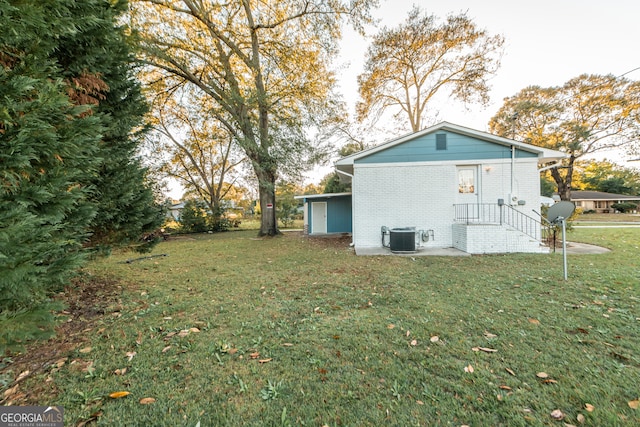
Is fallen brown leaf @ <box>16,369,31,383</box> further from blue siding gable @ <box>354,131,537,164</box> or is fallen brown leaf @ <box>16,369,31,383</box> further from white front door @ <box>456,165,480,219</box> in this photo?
white front door @ <box>456,165,480,219</box>

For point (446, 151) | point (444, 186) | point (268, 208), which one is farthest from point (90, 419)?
point (268, 208)

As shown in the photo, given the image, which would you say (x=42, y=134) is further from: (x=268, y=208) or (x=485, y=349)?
(x=268, y=208)

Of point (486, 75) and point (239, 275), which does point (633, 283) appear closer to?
point (239, 275)

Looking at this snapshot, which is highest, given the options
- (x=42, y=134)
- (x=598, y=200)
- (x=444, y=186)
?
(x=598, y=200)

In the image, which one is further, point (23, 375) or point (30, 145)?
point (23, 375)

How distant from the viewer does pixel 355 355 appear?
8.08 feet

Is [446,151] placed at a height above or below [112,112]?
above

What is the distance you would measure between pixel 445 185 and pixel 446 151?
1286 millimetres

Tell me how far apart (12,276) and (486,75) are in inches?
892

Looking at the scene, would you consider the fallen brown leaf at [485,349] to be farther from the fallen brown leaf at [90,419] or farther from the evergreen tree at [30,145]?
the evergreen tree at [30,145]

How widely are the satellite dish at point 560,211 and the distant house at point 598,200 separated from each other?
45.0 metres

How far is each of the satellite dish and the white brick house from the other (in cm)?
365

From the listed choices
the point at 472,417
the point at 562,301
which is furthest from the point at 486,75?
the point at 472,417

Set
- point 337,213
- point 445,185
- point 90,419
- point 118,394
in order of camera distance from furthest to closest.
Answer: point 337,213 → point 445,185 → point 118,394 → point 90,419
